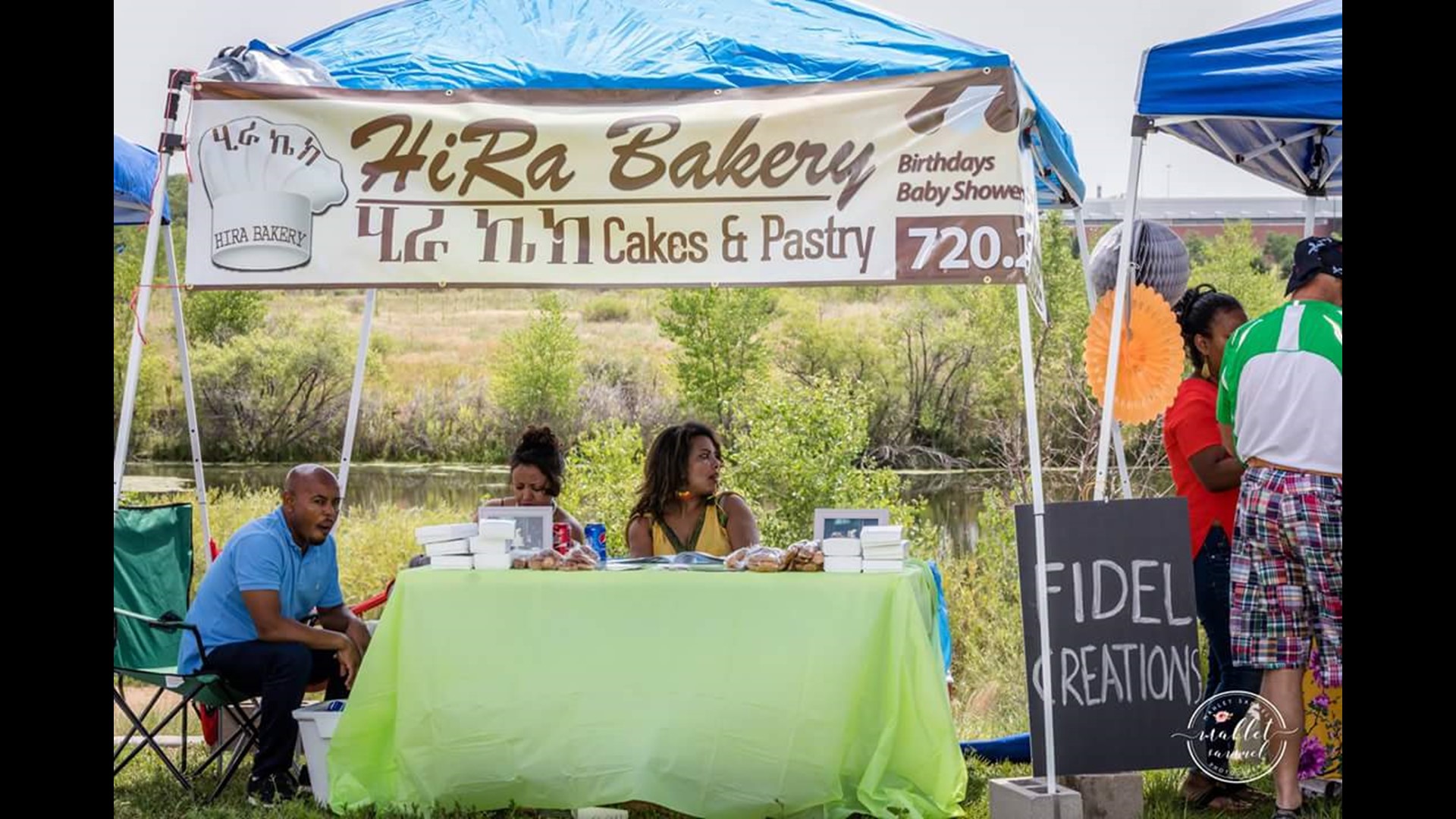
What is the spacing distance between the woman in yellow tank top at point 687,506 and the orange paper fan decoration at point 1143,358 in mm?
1243

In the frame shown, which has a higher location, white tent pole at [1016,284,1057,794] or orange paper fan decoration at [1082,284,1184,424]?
orange paper fan decoration at [1082,284,1184,424]

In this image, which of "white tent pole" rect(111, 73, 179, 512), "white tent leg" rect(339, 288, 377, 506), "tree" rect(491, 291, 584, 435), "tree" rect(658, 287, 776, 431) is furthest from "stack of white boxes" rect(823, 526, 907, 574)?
"tree" rect(491, 291, 584, 435)

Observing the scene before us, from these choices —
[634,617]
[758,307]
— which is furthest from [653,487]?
[758,307]

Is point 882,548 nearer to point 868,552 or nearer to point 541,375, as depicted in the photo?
point 868,552

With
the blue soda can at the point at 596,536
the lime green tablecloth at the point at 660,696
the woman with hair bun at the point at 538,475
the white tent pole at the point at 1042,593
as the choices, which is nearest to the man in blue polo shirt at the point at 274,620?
the lime green tablecloth at the point at 660,696

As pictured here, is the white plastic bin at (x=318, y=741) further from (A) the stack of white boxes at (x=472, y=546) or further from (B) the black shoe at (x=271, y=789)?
(A) the stack of white boxes at (x=472, y=546)

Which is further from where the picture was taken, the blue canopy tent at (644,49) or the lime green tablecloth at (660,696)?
the blue canopy tent at (644,49)

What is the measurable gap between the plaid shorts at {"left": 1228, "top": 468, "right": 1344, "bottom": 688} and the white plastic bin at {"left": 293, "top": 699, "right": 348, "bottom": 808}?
8.19 ft

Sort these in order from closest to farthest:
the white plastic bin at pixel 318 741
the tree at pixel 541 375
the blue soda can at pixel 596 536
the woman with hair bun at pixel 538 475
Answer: the white plastic bin at pixel 318 741 → the blue soda can at pixel 596 536 → the woman with hair bun at pixel 538 475 → the tree at pixel 541 375

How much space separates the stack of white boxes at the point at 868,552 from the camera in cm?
415

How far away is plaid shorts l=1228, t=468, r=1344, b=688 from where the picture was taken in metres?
3.90

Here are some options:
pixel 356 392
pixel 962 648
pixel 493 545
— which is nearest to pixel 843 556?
pixel 493 545

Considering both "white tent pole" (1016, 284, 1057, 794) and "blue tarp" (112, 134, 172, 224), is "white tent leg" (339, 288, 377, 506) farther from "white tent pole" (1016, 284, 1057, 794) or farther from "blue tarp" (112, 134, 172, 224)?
"white tent pole" (1016, 284, 1057, 794)
